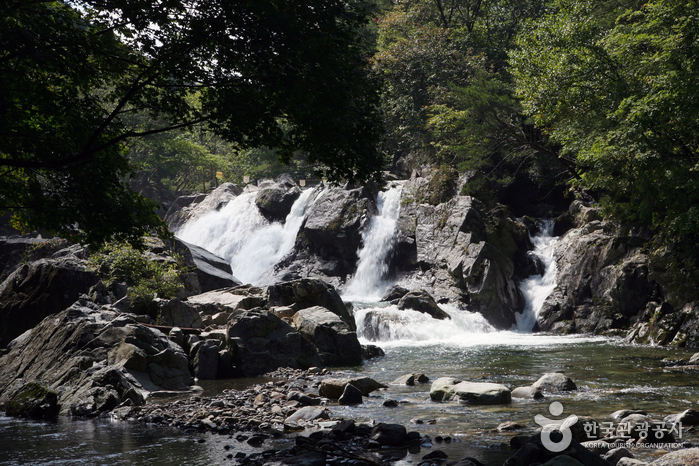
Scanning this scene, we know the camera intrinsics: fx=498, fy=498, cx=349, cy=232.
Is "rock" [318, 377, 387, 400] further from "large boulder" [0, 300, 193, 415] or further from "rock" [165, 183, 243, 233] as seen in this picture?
"rock" [165, 183, 243, 233]

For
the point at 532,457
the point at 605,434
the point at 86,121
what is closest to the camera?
the point at 532,457

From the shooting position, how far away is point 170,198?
65.7 meters

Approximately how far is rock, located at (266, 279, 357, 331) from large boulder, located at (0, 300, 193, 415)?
5.77m

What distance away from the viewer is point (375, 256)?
31.1 meters

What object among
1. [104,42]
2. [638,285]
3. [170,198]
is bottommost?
[638,285]

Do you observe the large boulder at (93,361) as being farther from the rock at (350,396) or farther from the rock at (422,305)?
the rock at (422,305)

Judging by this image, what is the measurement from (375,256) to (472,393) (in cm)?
2150

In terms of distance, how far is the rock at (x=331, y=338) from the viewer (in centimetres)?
1537

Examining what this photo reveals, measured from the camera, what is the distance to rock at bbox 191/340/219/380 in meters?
12.8

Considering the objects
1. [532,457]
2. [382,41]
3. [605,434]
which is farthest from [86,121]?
[382,41]

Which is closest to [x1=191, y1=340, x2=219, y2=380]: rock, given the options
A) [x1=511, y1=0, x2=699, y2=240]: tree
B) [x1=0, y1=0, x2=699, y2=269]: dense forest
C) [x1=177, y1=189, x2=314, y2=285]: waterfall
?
[x1=0, y1=0, x2=699, y2=269]: dense forest

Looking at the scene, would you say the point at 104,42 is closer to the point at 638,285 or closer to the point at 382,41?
the point at 638,285

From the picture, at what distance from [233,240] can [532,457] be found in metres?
35.4

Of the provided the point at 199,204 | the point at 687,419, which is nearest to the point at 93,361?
the point at 687,419
